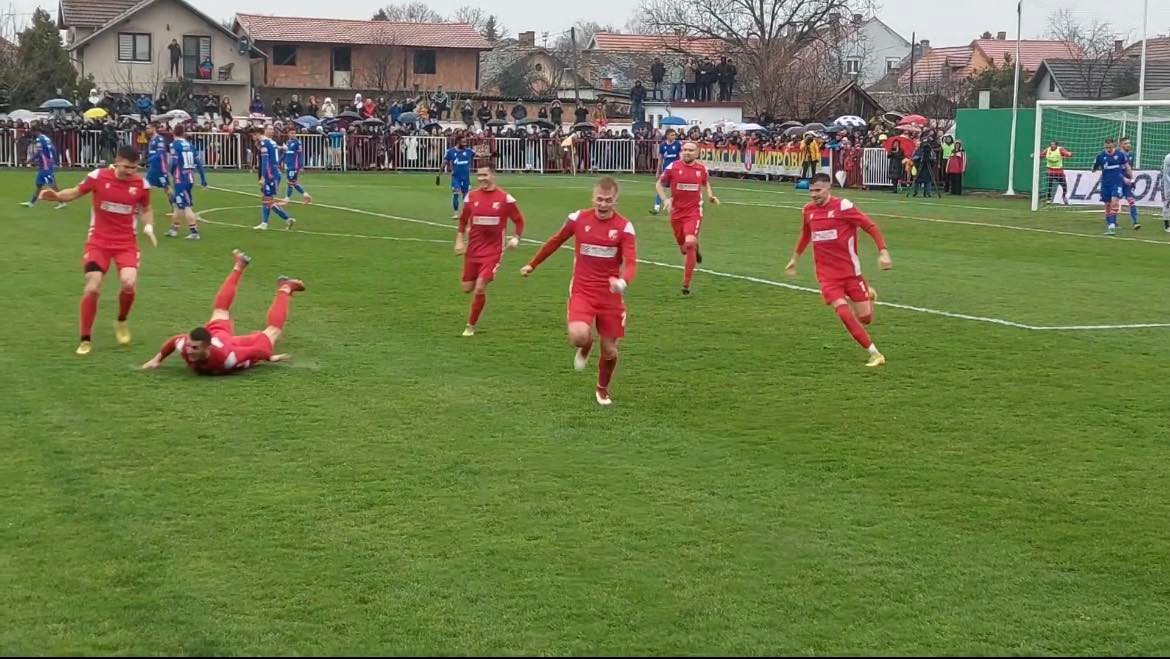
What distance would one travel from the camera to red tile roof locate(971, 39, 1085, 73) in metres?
63.6

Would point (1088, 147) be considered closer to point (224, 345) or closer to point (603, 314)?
point (603, 314)

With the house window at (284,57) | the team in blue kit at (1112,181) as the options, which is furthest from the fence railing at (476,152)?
the house window at (284,57)

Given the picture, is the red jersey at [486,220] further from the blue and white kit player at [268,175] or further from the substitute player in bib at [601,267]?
the blue and white kit player at [268,175]

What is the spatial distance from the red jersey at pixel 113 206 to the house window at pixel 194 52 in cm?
6828

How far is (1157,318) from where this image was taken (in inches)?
733

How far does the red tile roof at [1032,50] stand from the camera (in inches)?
2502

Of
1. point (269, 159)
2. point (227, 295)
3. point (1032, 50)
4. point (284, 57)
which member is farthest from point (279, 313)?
point (1032, 50)

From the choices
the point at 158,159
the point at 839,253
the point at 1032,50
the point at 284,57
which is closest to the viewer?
the point at 839,253

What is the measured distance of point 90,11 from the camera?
8425cm

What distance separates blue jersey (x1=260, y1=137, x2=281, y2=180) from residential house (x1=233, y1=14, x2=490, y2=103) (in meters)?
57.1

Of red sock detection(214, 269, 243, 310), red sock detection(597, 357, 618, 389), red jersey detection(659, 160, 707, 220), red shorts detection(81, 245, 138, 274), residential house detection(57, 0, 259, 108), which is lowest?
red sock detection(597, 357, 618, 389)

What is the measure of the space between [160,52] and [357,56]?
1262cm

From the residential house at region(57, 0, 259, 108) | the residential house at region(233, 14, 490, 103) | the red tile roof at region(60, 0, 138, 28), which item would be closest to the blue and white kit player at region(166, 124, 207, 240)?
the residential house at region(57, 0, 259, 108)

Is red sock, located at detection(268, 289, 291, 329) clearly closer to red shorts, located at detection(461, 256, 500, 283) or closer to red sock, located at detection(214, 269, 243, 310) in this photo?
red sock, located at detection(214, 269, 243, 310)
